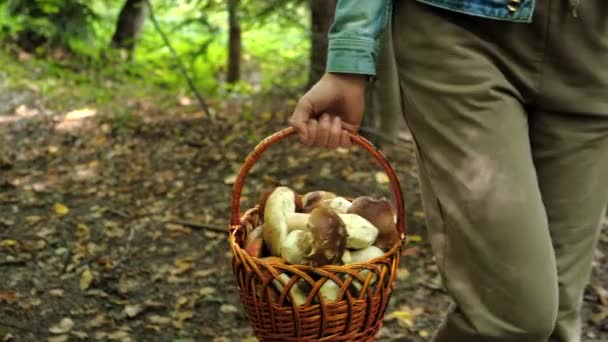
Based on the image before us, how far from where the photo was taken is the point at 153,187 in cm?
434

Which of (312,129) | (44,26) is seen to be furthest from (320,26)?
(44,26)

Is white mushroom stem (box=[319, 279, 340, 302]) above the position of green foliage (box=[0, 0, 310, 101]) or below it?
above

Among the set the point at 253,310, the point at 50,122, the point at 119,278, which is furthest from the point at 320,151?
the point at 253,310

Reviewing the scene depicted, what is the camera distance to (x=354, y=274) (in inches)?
70.2

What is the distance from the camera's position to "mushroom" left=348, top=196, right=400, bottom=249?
1993 millimetres

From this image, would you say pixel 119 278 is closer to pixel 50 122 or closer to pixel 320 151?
pixel 320 151

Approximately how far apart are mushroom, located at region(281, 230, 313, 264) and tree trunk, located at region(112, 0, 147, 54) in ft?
21.7

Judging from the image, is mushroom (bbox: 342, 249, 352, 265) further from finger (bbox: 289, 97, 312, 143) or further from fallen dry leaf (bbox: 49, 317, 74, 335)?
fallen dry leaf (bbox: 49, 317, 74, 335)

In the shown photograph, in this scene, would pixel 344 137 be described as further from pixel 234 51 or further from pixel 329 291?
pixel 234 51

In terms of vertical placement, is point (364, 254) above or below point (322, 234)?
below

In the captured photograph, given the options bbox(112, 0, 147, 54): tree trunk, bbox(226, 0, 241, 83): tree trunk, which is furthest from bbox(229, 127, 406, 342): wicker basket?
bbox(112, 0, 147, 54): tree trunk

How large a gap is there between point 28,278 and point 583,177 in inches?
99.3

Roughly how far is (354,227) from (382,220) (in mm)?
110

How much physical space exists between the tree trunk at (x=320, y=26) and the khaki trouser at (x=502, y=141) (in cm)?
260
